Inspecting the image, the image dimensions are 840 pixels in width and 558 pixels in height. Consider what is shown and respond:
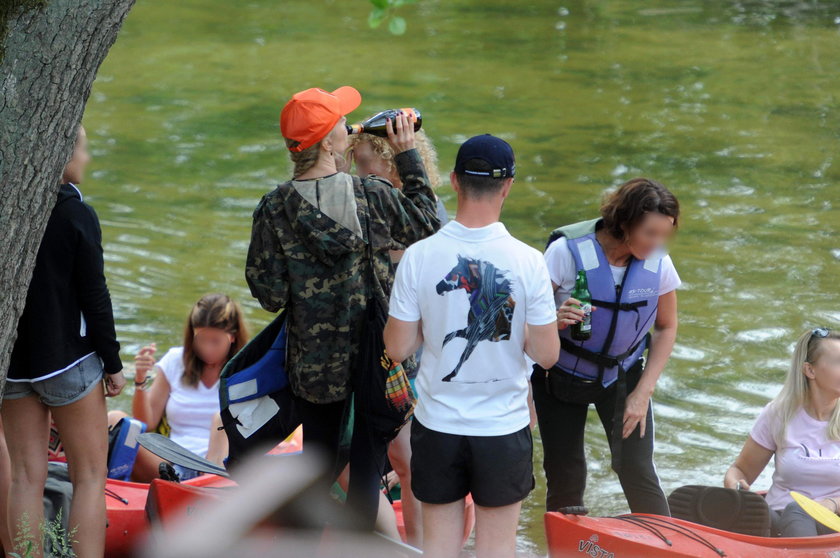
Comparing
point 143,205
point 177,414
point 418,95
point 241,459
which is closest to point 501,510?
point 241,459

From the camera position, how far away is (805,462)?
3965 millimetres

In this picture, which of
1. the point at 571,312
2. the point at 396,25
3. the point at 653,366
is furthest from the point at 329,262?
the point at 653,366

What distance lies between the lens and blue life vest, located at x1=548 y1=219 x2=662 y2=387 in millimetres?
3641

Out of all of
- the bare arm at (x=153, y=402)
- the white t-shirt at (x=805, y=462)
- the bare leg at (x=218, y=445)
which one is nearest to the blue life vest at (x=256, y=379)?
the bare leg at (x=218, y=445)

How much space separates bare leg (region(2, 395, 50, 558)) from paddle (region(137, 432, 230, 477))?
1.44 ft

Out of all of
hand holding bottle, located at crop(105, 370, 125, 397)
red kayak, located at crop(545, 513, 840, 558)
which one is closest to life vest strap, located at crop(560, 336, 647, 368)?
red kayak, located at crop(545, 513, 840, 558)

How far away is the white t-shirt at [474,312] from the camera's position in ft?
9.45

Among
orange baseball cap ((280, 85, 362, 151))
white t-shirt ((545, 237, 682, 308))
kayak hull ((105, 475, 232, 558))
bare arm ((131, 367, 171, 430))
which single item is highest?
orange baseball cap ((280, 85, 362, 151))

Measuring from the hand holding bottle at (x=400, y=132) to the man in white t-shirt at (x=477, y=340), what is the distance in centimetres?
38

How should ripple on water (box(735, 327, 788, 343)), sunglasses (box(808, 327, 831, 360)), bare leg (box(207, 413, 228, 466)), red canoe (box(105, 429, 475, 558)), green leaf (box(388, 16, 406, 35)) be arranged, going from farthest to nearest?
ripple on water (box(735, 327, 788, 343)) < bare leg (box(207, 413, 228, 466)) < sunglasses (box(808, 327, 831, 360)) < red canoe (box(105, 429, 475, 558)) < green leaf (box(388, 16, 406, 35))

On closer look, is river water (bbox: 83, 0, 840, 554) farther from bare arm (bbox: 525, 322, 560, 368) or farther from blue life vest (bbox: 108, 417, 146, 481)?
bare arm (bbox: 525, 322, 560, 368)

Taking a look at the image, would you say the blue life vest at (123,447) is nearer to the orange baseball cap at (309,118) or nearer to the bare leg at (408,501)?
the bare leg at (408,501)

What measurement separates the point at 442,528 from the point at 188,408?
184 centimetres

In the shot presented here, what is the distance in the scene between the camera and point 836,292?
7.75m
